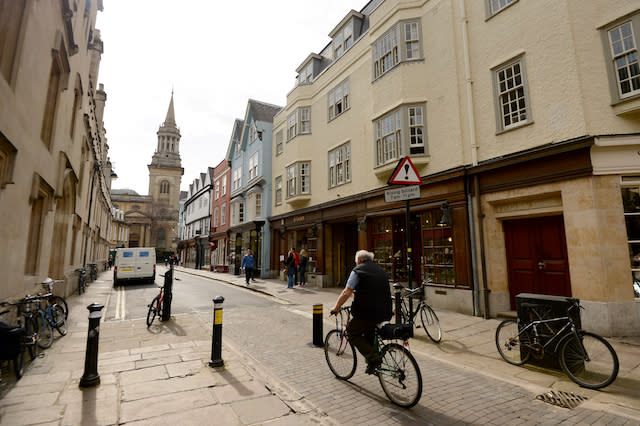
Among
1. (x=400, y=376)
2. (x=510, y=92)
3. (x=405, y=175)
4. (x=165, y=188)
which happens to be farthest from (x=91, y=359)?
(x=165, y=188)

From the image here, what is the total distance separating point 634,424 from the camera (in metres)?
3.48

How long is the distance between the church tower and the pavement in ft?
234

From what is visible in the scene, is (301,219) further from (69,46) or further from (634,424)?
(634,424)

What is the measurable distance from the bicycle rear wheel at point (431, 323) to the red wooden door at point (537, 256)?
3.61 metres

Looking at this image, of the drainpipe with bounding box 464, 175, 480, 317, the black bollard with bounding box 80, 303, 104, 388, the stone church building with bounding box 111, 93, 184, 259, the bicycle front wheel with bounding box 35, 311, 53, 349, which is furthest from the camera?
the stone church building with bounding box 111, 93, 184, 259

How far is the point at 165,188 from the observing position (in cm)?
7694

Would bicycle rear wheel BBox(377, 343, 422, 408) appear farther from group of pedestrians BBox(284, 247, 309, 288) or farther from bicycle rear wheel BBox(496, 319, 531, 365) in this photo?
group of pedestrians BBox(284, 247, 309, 288)

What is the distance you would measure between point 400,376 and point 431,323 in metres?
3.53

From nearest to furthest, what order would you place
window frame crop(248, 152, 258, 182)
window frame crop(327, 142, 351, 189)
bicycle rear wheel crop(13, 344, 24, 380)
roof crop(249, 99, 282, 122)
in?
bicycle rear wheel crop(13, 344, 24, 380)
window frame crop(327, 142, 351, 189)
window frame crop(248, 152, 258, 182)
roof crop(249, 99, 282, 122)

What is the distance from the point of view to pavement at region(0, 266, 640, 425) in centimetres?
366

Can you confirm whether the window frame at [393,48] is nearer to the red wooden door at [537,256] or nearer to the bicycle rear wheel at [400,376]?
the red wooden door at [537,256]

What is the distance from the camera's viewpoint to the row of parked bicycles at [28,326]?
4.12m

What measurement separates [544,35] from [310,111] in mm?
12772

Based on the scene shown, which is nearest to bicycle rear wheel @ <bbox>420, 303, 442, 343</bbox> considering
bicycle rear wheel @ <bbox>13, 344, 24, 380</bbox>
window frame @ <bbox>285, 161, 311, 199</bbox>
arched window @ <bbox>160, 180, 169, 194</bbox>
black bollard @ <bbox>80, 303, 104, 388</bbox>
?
black bollard @ <bbox>80, 303, 104, 388</bbox>
